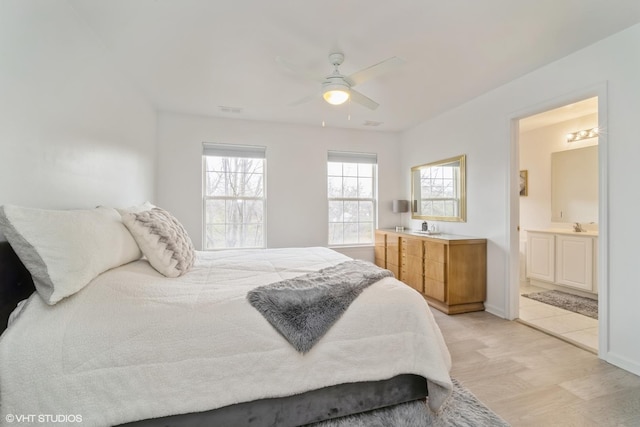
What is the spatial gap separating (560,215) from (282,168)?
4.41 metres

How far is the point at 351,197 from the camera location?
461cm

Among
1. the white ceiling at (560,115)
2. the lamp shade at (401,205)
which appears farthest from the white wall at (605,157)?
the lamp shade at (401,205)

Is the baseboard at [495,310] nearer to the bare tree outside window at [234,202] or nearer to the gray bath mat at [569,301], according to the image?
the gray bath mat at [569,301]

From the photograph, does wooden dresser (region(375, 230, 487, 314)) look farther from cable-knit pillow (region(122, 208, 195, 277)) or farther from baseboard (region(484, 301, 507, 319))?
cable-knit pillow (region(122, 208, 195, 277))

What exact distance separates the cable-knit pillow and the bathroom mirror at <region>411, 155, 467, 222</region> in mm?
3349

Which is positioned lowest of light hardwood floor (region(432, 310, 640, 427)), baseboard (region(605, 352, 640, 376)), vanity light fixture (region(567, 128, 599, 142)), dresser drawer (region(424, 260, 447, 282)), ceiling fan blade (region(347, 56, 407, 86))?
light hardwood floor (region(432, 310, 640, 427))

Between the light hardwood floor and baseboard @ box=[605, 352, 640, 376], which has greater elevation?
baseboard @ box=[605, 352, 640, 376]

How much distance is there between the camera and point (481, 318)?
2.96 meters

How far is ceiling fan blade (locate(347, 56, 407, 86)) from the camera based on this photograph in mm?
1886

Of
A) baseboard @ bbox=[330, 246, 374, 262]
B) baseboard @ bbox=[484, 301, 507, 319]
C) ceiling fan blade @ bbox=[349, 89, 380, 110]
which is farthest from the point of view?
baseboard @ bbox=[330, 246, 374, 262]

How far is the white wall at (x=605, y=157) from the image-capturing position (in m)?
2.01

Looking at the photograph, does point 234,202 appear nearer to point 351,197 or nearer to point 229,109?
point 229,109

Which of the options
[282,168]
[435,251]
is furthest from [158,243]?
[435,251]

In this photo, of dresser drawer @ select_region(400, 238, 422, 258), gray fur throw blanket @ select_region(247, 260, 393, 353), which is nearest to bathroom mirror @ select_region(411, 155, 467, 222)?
dresser drawer @ select_region(400, 238, 422, 258)
